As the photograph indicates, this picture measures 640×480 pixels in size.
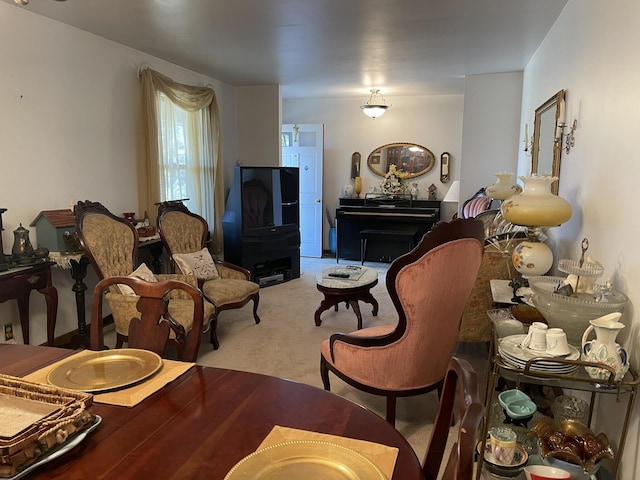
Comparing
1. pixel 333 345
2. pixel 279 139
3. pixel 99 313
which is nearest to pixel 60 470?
pixel 99 313

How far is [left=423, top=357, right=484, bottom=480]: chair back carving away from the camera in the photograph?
2.53 ft

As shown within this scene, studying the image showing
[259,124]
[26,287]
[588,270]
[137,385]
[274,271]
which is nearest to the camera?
[137,385]

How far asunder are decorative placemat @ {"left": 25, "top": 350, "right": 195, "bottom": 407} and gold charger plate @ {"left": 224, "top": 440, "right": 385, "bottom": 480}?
0.45 metres

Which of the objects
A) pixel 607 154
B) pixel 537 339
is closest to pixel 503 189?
pixel 607 154

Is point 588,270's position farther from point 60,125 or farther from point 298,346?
point 60,125

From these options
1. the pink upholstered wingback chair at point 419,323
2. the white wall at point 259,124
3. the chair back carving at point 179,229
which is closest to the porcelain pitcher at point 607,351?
the pink upholstered wingback chair at point 419,323

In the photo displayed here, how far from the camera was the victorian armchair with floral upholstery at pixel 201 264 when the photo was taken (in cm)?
380

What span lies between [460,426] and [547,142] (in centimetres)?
321

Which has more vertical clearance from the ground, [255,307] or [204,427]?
[204,427]

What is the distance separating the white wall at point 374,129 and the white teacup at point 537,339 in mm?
5559

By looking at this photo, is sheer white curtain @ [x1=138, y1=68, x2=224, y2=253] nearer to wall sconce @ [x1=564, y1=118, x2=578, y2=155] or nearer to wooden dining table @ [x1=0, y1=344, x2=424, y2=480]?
wooden dining table @ [x1=0, y1=344, x2=424, y2=480]

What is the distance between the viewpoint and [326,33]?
3.70 m

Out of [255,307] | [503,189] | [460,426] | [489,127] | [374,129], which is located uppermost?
[374,129]

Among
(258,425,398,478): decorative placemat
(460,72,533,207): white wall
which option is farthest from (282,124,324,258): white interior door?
(258,425,398,478): decorative placemat
